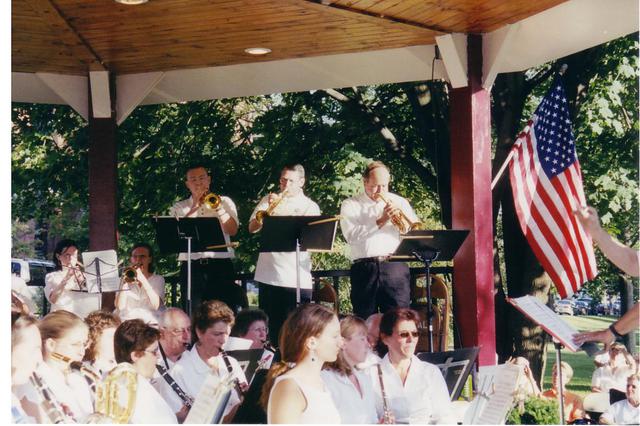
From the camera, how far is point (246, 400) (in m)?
5.01

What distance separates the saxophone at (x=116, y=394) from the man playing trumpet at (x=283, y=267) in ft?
11.3

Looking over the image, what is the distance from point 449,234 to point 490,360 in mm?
1303

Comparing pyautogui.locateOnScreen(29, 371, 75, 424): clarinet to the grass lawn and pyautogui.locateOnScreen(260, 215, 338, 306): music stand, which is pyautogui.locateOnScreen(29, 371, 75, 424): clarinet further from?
the grass lawn

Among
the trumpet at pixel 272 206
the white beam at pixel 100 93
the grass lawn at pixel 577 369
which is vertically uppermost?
the white beam at pixel 100 93

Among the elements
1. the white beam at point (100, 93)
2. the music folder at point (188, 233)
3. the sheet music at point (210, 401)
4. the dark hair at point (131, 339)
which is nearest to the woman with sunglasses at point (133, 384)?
the dark hair at point (131, 339)

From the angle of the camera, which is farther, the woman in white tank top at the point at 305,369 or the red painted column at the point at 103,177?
the red painted column at the point at 103,177

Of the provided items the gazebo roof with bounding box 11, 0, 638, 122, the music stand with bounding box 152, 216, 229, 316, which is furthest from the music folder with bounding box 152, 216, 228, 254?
the gazebo roof with bounding box 11, 0, 638, 122

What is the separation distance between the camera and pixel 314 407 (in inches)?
173

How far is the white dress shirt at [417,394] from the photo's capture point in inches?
216

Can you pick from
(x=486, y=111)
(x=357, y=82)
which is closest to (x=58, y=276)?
(x=357, y=82)

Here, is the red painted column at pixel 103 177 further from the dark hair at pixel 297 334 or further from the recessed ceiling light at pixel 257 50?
the dark hair at pixel 297 334

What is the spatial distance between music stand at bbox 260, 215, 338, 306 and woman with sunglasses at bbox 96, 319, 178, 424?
6.51ft

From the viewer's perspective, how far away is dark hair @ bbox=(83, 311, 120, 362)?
5.36 meters

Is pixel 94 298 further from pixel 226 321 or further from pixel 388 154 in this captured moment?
pixel 388 154
